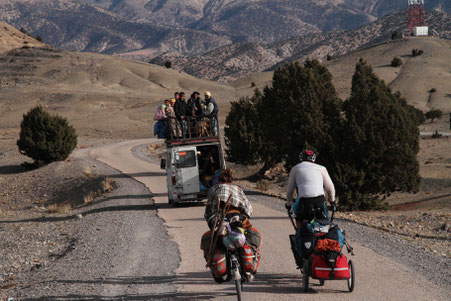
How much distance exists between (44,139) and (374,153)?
27.2m

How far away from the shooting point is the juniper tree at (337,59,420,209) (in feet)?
81.2

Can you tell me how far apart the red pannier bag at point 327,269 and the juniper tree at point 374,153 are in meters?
16.9

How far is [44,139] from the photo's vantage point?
41875mm

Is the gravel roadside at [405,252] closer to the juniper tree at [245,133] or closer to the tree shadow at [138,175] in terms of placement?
the tree shadow at [138,175]

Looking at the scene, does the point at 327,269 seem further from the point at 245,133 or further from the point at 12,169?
the point at 12,169

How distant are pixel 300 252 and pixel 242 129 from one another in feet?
97.3

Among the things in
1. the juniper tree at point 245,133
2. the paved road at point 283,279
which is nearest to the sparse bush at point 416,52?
the juniper tree at point 245,133

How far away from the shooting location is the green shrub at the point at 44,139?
137 feet

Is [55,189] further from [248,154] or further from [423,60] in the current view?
[423,60]

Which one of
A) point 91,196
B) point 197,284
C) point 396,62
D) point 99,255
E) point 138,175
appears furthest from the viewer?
point 396,62

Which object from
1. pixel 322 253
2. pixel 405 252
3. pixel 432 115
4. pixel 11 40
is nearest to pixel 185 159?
pixel 405 252

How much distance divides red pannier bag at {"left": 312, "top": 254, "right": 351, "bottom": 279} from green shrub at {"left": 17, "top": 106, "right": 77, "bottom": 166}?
36540mm

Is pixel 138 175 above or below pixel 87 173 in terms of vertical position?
below

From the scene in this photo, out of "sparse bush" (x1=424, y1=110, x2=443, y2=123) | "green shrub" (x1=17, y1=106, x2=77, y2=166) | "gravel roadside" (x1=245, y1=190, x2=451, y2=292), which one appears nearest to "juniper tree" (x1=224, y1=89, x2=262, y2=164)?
"green shrub" (x1=17, y1=106, x2=77, y2=166)
